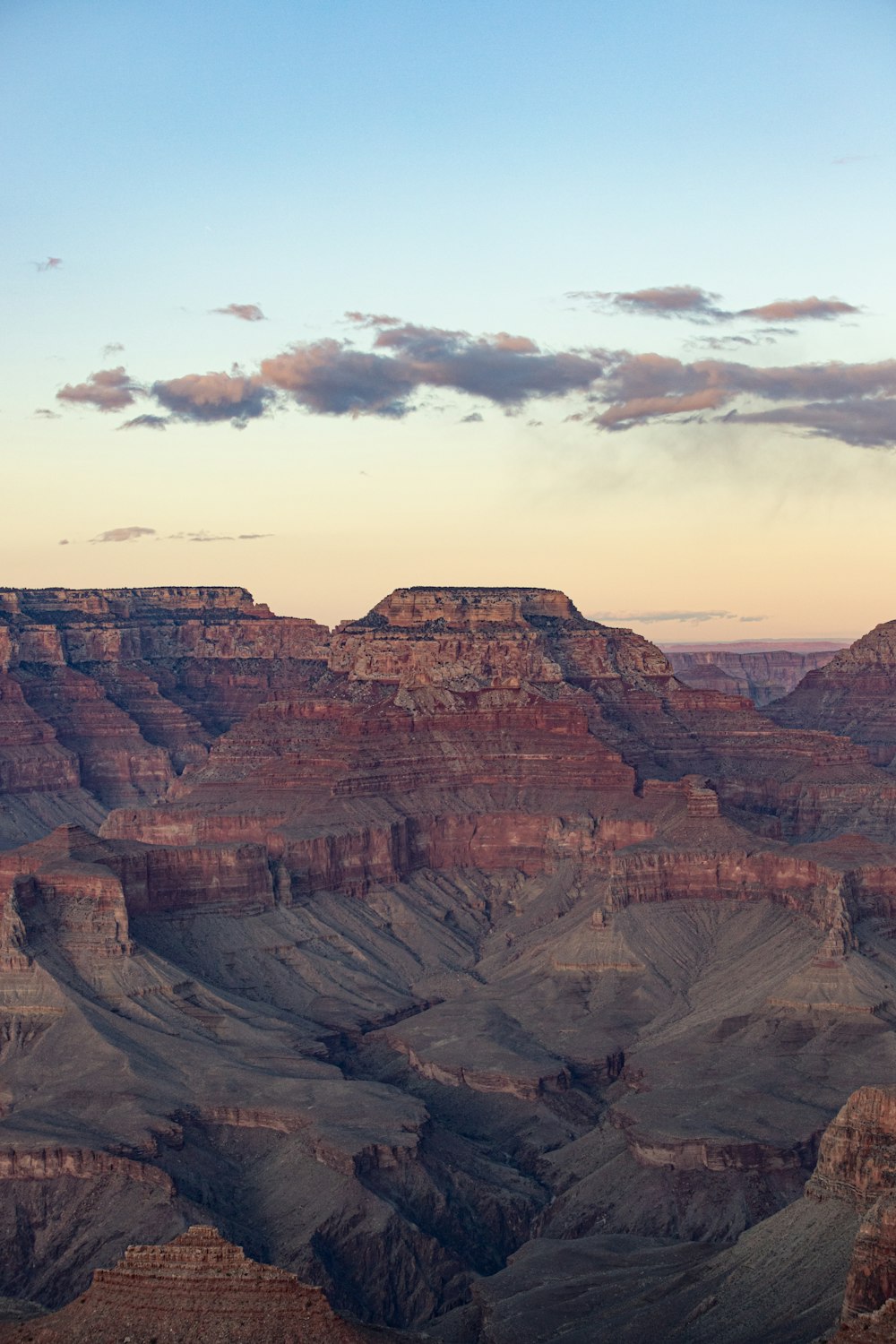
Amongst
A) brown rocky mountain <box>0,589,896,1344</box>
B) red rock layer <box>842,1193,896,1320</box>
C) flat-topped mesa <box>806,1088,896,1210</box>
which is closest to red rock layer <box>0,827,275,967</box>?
brown rocky mountain <box>0,589,896,1344</box>

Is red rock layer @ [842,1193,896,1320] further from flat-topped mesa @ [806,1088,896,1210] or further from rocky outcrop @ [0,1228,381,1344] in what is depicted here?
rocky outcrop @ [0,1228,381,1344]

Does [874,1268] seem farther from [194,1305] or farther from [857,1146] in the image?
[194,1305]

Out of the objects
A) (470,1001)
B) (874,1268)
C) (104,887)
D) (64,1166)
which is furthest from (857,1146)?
(470,1001)

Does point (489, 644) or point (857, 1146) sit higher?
point (489, 644)

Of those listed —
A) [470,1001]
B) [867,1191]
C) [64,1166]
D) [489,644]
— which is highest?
[489,644]

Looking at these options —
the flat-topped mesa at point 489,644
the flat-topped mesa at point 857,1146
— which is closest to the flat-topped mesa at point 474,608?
the flat-topped mesa at point 489,644
